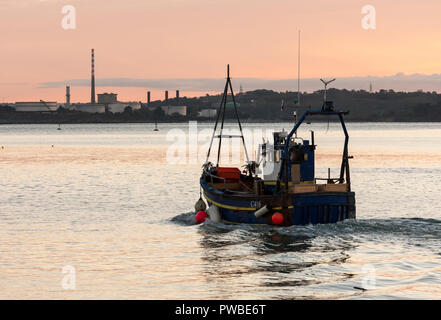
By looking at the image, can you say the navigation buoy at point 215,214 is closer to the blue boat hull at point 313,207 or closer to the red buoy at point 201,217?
the red buoy at point 201,217

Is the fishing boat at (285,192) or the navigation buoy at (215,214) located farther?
the navigation buoy at (215,214)

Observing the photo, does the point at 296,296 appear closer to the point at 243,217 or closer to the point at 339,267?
the point at 339,267

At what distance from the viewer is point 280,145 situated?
113 ft

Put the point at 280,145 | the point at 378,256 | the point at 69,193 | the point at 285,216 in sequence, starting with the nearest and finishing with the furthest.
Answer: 1. the point at 378,256
2. the point at 285,216
3. the point at 280,145
4. the point at 69,193

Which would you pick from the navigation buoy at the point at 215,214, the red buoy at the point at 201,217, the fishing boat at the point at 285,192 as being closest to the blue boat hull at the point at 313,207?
the fishing boat at the point at 285,192

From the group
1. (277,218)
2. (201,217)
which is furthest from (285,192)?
(201,217)

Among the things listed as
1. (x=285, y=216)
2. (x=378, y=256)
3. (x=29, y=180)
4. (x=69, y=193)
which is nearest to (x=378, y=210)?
(x=285, y=216)

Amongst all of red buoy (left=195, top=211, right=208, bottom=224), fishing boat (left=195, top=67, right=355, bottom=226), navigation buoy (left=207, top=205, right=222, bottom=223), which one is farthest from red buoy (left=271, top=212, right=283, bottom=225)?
red buoy (left=195, top=211, right=208, bottom=224)

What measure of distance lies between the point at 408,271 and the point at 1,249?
49.8ft

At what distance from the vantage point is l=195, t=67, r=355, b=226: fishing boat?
100 feet

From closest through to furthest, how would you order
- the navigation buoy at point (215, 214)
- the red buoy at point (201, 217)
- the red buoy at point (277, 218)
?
the red buoy at point (277, 218) < the navigation buoy at point (215, 214) < the red buoy at point (201, 217)

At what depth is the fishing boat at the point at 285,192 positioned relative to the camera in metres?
30.5

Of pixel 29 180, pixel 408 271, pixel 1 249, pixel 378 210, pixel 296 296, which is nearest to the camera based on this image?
pixel 296 296

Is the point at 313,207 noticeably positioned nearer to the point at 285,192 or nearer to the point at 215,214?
the point at 285,192
